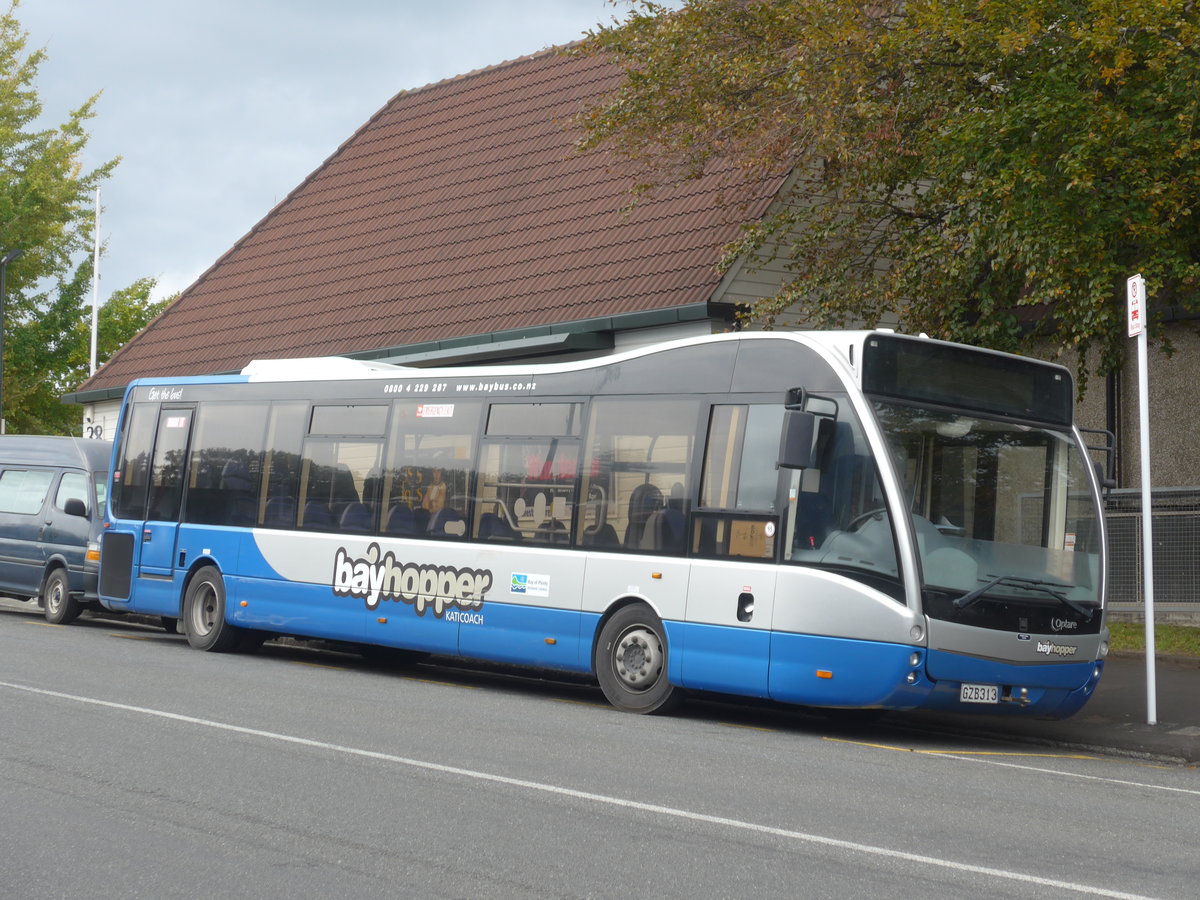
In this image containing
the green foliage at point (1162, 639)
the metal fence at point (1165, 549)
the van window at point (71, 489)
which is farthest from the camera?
the van window at point (71, 489)

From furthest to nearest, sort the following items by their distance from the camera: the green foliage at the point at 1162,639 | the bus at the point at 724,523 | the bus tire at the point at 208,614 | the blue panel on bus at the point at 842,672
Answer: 1. the bus tire at the point at 208,614
2. the green foliage at the point at 1162,639
3. the bus at the point at 724,523
4. the blue panel on bus at the point at 842,672

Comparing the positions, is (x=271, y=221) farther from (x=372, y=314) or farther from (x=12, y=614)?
(x=12, y=614)

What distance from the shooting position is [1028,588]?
11.2 metres

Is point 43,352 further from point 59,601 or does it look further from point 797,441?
point 797,441

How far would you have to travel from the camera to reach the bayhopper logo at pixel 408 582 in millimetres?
13859

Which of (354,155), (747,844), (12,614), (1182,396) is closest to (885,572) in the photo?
(747,844)

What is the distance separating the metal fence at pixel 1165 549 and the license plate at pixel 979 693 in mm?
6778

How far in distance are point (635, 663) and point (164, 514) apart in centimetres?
755

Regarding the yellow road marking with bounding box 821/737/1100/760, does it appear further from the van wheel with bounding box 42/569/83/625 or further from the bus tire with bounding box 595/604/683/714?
the van wheel with bounding box 42/569/83/625

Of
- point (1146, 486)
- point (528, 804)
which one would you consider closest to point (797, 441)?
point (1146, 486)

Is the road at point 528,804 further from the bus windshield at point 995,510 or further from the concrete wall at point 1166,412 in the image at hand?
the concrete wall at point 1166,412

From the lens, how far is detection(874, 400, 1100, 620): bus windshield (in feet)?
35.9

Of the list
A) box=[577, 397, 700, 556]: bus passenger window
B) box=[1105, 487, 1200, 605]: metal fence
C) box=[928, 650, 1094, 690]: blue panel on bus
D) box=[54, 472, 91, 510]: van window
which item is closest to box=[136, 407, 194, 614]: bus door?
box=[54, 472, 91, 510]: van window

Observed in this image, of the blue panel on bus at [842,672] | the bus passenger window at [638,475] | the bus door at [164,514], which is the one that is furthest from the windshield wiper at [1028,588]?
the bus door at [164,514]
